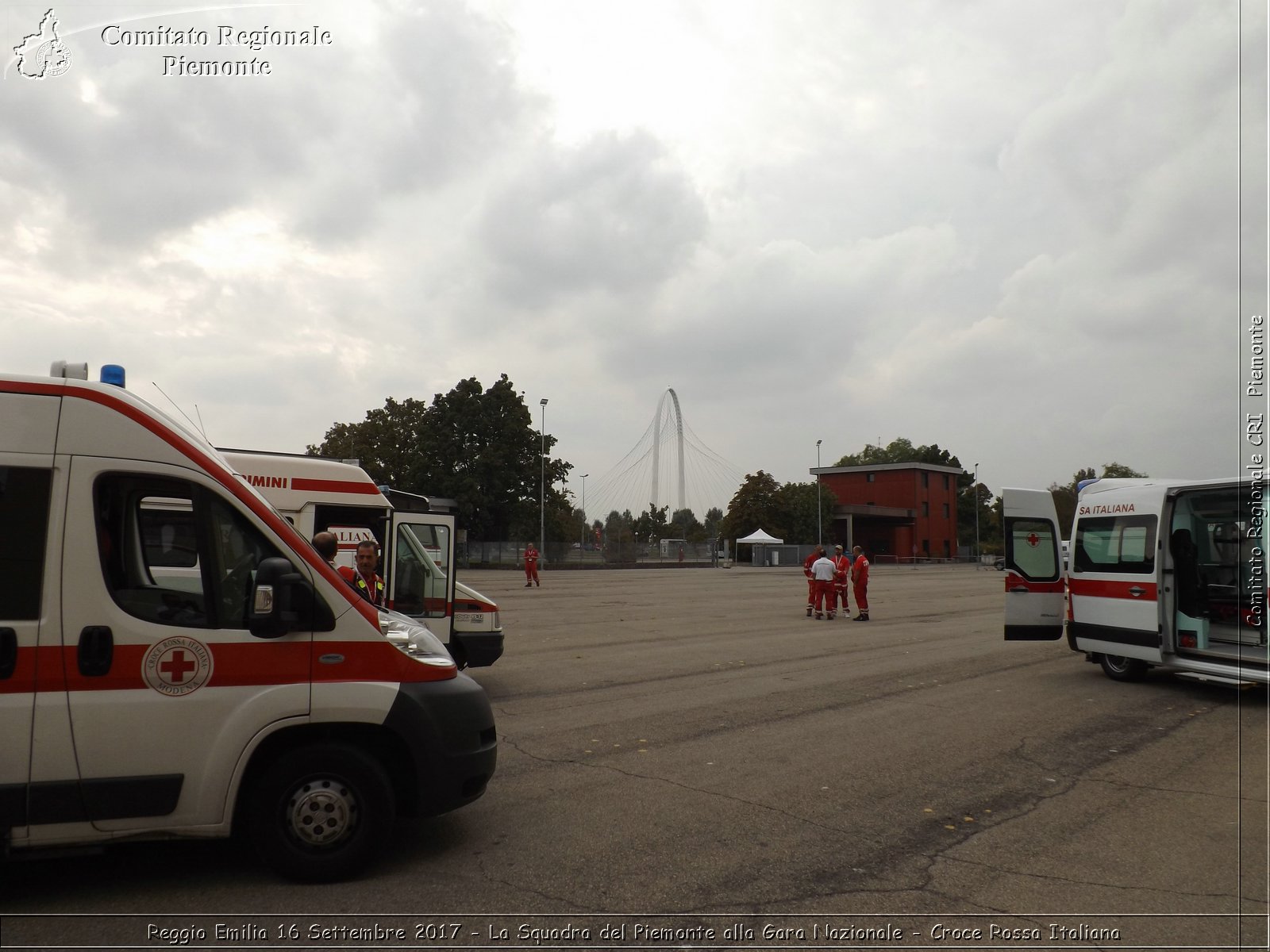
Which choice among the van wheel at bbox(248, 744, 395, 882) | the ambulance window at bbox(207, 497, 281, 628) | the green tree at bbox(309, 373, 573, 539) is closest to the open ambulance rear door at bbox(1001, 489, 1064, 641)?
the van wheel at bbox(248, 744, 395, 882)

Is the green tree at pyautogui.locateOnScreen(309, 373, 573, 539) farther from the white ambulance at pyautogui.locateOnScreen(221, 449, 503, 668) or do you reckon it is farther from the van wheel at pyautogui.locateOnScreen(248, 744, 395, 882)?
the van wheel at pyautogui.locateOnScreen(248, 744, 395, 882)

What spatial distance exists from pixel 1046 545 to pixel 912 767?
276 inches

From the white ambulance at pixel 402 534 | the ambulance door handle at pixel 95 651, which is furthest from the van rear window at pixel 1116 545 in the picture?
the ambulance door handle at pixel 95 651

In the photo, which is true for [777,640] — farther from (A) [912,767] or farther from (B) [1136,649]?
(A) [912,767]

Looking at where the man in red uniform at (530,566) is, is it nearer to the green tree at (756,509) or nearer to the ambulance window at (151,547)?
the ambulance window at (151,547)

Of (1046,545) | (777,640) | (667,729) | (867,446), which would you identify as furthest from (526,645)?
(867,446)

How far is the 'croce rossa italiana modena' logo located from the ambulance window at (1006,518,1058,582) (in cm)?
1103

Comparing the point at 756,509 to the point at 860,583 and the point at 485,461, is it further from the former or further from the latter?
the point at 860,583

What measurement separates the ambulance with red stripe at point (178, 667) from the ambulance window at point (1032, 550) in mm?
10020

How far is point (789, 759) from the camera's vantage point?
705cm

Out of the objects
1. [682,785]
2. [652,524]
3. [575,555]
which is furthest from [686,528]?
[682,785]

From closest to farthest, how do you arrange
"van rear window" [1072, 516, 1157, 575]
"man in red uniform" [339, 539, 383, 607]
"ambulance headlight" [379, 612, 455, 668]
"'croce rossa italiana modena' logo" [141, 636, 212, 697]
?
"'croce rossa italiana modena' logo" [141, 636, 212, 697] < "ambulance headlight" [379, 612, 455, 668] < "man in red uniform" [339, 539, 383, 607] < "van rear window" [1072, 516, 1157, 575]

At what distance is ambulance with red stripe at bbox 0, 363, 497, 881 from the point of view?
4.09m

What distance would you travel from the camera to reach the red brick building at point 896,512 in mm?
81812
